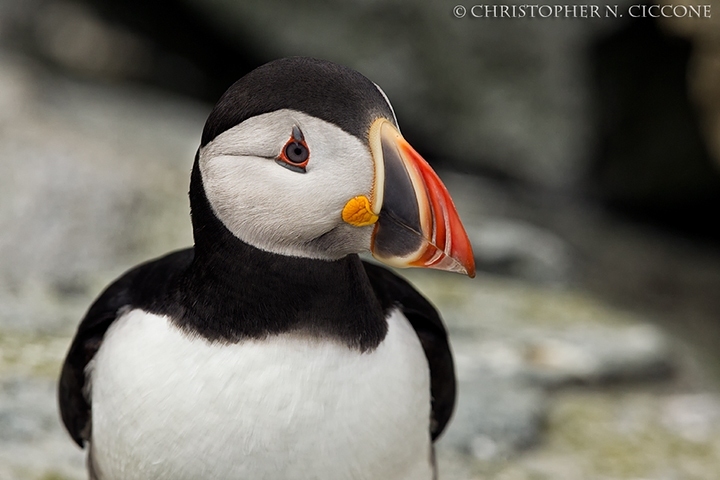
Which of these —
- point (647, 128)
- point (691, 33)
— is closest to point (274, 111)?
point (691, 33)

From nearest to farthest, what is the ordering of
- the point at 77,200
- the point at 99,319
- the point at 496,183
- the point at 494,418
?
the point at 99,319 < the point at 494,418 < the point at 77,200 < the point at 496,183

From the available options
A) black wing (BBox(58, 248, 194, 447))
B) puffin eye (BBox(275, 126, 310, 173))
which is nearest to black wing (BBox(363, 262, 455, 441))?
black wing (BBox(58, 248, 194, 447))

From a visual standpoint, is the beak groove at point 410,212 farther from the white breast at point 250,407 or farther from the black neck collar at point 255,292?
the white breast at point 250,407

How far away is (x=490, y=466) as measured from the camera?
4.28m

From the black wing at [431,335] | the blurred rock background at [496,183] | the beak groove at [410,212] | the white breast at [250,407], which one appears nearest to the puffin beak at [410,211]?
the beak groove at [410,212]

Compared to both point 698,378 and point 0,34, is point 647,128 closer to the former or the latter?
point 698,378

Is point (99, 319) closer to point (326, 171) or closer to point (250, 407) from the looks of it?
point (250, 407)

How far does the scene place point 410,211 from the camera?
230cm

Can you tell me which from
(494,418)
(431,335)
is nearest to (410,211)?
(431,335)

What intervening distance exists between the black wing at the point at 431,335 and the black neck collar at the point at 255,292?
1.64 ft

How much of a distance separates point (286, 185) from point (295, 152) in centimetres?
8

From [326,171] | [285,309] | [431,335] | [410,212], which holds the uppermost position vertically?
[326,171]

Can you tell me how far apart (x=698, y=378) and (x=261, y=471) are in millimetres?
3754

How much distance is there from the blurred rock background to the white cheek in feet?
7.15
